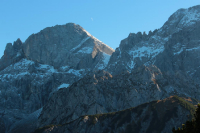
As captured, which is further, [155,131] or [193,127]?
[155,131]

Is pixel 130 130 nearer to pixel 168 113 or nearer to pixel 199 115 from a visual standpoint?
pixel 168 113

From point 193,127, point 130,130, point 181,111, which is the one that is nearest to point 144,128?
point 130,130

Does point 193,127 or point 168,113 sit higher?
point 168,113

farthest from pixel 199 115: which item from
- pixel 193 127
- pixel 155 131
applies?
pixel 155 131

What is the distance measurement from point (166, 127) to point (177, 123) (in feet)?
22.9

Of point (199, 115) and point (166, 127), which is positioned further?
point (166, 127)

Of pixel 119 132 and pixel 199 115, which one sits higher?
pixel 119 132

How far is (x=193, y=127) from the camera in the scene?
7544 centimetres

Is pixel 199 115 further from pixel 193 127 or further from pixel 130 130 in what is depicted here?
pixel 130 130

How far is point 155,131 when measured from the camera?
188125mm

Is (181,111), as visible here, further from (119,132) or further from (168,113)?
(119,132)

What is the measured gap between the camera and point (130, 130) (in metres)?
197

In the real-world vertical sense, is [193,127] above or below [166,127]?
below

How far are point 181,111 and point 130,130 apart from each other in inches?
1144
